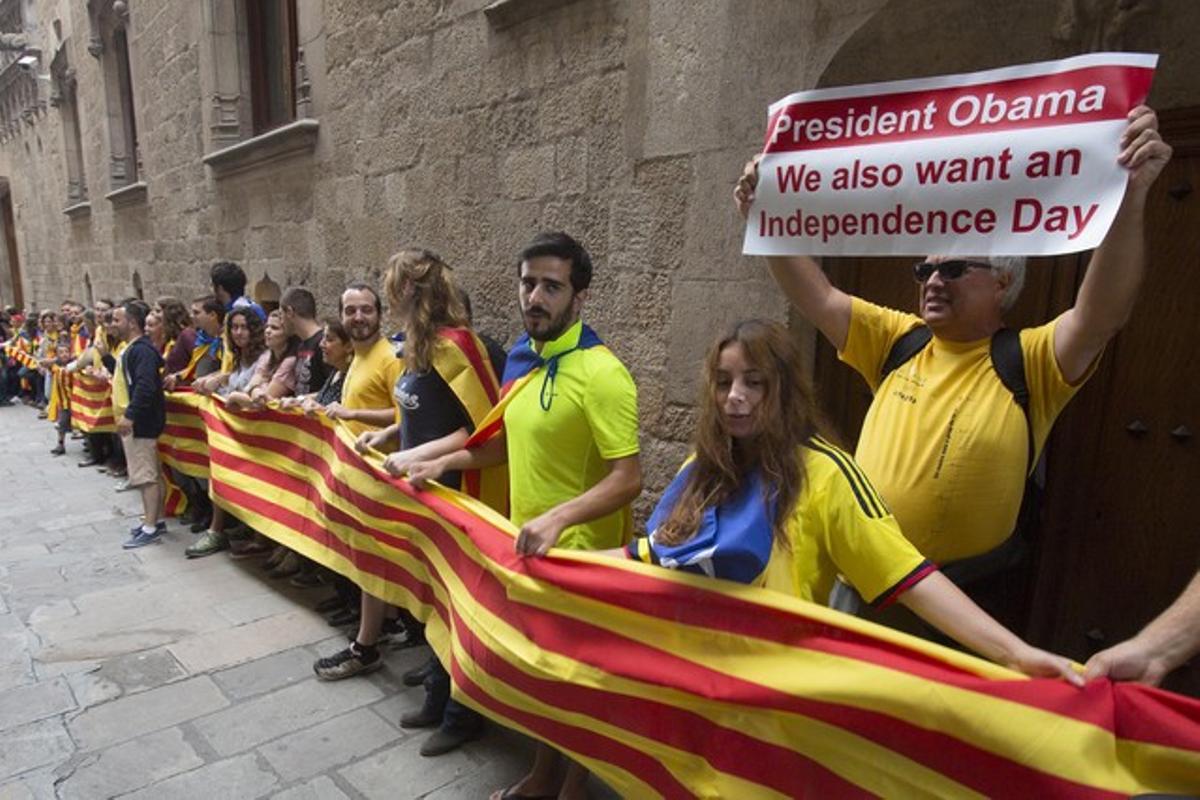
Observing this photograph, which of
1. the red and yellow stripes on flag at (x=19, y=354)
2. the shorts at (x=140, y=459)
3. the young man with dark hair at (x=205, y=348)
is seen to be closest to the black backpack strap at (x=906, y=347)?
the young man with dark hair at (x=205, y=348)

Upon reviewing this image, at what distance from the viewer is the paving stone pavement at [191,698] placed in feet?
8.66

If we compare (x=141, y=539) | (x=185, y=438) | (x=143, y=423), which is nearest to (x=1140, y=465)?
(x=185, y=438)

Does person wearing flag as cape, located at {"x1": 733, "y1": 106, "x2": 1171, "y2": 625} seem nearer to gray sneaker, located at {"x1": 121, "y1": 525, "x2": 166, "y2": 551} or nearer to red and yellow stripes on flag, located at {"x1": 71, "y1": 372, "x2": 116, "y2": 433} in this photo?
gray sneaker, located at {"x1": 121, "y1": 525, "x2": 166, "y2": 551}

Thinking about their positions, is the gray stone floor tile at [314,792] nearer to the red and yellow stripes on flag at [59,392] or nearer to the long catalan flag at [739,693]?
the long catalan flag at [739,693]

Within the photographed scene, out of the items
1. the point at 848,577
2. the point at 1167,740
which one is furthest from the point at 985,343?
the point at 1167,740

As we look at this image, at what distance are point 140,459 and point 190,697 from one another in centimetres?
284

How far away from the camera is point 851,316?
2.14 m

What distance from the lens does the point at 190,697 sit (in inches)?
125

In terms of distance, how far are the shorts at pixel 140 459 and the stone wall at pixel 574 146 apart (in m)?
1.89

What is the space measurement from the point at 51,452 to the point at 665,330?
8952mm

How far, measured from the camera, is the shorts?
5316 mm

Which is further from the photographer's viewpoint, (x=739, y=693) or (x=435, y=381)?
(x=435, y=381)

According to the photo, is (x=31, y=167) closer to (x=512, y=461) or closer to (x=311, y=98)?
(x=311, y=98)

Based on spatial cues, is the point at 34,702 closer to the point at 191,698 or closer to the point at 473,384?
the point at 191,698
